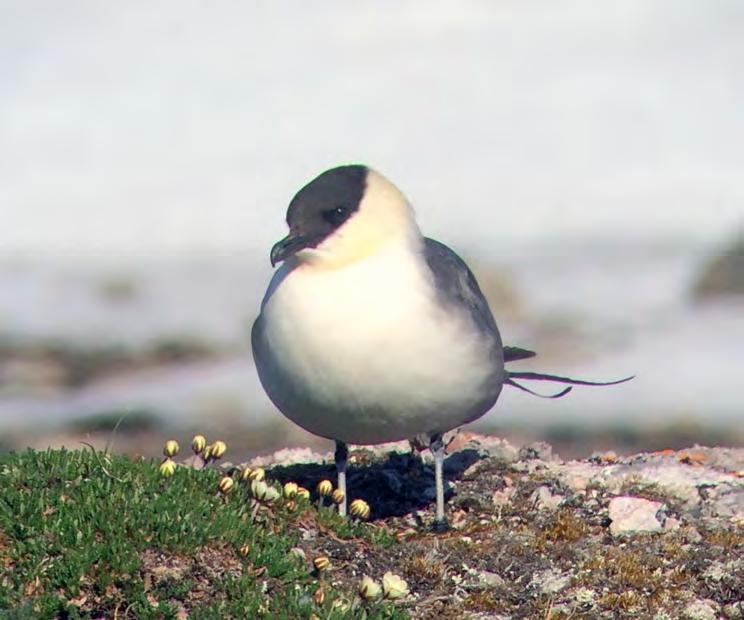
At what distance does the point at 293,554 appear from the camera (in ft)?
27.8

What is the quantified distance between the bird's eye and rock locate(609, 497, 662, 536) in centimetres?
278

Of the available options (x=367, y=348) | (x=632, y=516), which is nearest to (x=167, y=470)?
(x=367, y=348)

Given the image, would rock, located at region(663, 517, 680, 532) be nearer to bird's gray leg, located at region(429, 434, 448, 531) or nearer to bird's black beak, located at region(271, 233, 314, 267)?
bird's gray leg, located at region(429, 434, 448, 531)

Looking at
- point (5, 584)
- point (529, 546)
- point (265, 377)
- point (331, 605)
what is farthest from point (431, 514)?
point (5, 584)

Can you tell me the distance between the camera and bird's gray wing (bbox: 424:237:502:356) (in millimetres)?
9211

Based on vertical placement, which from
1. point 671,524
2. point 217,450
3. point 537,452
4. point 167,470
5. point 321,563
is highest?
point 537,452

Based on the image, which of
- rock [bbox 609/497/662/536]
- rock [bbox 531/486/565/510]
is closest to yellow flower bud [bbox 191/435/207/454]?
rock [bbox 531/486/565/510]

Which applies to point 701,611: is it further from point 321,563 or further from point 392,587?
point 321,563

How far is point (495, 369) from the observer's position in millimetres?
9594

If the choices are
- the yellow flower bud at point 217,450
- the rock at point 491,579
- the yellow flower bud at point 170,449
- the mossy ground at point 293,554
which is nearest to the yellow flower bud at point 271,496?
the mossy ground at point 293,554

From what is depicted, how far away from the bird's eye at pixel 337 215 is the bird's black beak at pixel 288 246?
0.59ft

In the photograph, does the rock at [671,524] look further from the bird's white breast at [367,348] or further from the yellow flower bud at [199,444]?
the yellow flower bud at [199,444]

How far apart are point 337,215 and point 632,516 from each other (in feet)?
9.51

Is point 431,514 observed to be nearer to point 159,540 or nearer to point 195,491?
point 195,491
